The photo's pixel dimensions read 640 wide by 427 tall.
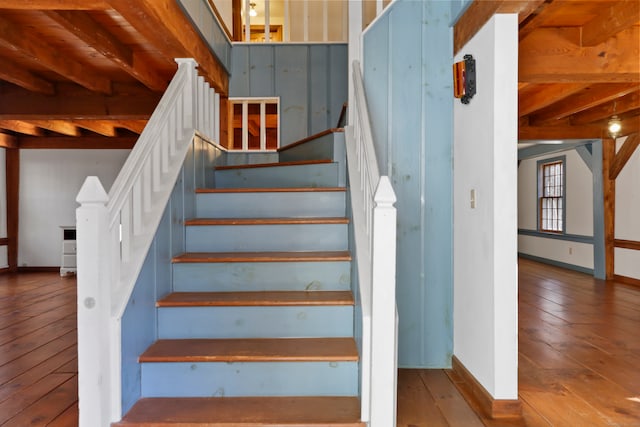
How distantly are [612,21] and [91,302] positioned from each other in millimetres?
3136

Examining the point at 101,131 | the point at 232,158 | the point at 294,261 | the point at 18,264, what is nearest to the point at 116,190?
the point at 294,261

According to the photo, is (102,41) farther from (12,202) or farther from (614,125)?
(614,125)

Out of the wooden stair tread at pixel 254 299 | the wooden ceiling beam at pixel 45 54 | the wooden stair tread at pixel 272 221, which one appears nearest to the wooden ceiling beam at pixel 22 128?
the wooden ceiling beam at pixel 45 54

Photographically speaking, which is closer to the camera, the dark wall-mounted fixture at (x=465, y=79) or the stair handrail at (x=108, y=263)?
the stair handrail at (x=108, y=263)

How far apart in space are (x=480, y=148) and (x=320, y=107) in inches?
105

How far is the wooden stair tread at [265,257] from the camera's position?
2.58 m

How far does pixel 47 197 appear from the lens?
744cm

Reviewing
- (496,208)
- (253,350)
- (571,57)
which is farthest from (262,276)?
(571,57)

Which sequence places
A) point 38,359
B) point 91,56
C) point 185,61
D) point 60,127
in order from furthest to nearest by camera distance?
1. point 60,127
2. point 91,56
3. point 185,61
4. point 38,359

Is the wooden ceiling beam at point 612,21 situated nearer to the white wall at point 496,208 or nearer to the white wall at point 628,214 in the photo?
the white wall at point 496,208

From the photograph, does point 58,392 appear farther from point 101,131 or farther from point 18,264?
point 18,264

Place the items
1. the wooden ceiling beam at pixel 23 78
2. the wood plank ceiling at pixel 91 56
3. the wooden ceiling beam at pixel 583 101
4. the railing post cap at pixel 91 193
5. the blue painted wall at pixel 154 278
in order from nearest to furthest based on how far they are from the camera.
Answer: the railing post cap at pixel 91 193
the blue painted wall at pixel 154 278
the wood plank ceiling at pixel 91 56
the wooden ceiling beam at pixel 23 78
the wooden ceiling beam at pixel 583 101

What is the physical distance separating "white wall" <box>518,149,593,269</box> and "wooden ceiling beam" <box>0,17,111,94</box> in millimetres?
7432

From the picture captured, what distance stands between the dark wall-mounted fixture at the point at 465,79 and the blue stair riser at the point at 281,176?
3.54 ft
